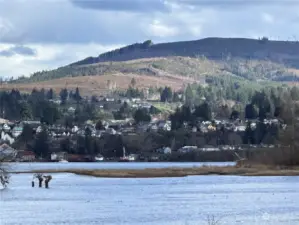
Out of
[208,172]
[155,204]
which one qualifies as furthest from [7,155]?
[155,204]

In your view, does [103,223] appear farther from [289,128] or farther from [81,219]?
[289,128]

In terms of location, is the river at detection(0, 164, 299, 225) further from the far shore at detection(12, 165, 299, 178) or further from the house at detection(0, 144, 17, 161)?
the far shore at detection(12, 165, 299, 178)

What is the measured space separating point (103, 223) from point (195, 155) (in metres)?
145

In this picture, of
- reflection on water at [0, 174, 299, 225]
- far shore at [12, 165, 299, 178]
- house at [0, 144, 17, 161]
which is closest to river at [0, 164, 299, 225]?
reflection on water at [0, 174, 299, 225]

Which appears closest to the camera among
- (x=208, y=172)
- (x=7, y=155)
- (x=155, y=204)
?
(x=155, y=204)

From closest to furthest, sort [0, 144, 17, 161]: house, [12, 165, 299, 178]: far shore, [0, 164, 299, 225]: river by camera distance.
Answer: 1. [0, 164, 299, 225]: river
2. [0, 144, 17, 161]: house
3. [12, 165, 299, 178]: far shore

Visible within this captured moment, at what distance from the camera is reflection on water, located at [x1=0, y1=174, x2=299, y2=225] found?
2185 inches

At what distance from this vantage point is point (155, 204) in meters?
67.6

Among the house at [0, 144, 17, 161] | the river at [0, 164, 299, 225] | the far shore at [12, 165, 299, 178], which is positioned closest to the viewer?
the river at [0, 164, 299, 225]

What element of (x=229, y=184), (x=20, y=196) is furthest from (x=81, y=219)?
(x=229, y=184)

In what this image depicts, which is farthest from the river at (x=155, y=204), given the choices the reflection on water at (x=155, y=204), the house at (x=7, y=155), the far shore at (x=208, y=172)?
the far shore at (x=208, y=172)

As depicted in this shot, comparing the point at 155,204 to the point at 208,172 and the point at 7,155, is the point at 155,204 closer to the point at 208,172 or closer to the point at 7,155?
the point at 7,155

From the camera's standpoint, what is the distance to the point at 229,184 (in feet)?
309

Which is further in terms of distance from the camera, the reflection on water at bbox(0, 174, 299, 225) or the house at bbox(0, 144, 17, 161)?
the house at bbox(0, 144, 17, 161)
